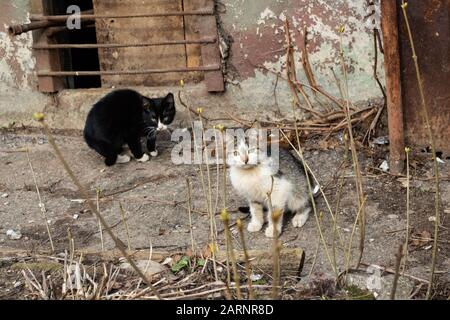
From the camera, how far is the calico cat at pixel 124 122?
241 inches

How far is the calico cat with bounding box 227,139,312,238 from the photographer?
4734 millimetres

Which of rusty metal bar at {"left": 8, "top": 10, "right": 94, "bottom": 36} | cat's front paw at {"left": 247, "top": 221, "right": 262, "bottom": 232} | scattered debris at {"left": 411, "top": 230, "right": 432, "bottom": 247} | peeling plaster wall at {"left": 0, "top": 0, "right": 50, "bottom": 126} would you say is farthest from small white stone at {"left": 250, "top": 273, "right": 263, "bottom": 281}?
peeling plaster wall at {"left": 0, "top": 0, "right": 50, "bottom": 126}

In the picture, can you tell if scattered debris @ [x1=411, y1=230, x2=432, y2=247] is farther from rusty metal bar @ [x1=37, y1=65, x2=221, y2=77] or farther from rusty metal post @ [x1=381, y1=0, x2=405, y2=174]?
rusty metal bar @ [x1=37, y1=65, x2=221, y2=77]

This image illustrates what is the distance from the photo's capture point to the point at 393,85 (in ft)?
18.0

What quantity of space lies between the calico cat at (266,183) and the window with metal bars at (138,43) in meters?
1.69

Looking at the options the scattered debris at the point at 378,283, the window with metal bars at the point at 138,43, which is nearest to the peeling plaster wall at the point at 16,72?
the window with metal bars at the point at 138,43

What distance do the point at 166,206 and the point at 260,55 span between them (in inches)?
69.2

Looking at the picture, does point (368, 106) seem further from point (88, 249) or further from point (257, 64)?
point (88, 249)

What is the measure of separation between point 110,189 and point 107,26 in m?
1.89

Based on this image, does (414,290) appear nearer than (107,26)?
Yes

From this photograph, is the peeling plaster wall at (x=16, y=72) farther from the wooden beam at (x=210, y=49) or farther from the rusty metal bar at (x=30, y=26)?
the wooden beam at (x=210, y=49)

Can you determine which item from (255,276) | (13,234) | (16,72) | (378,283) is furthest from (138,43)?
(378,283)

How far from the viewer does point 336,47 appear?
613cm
